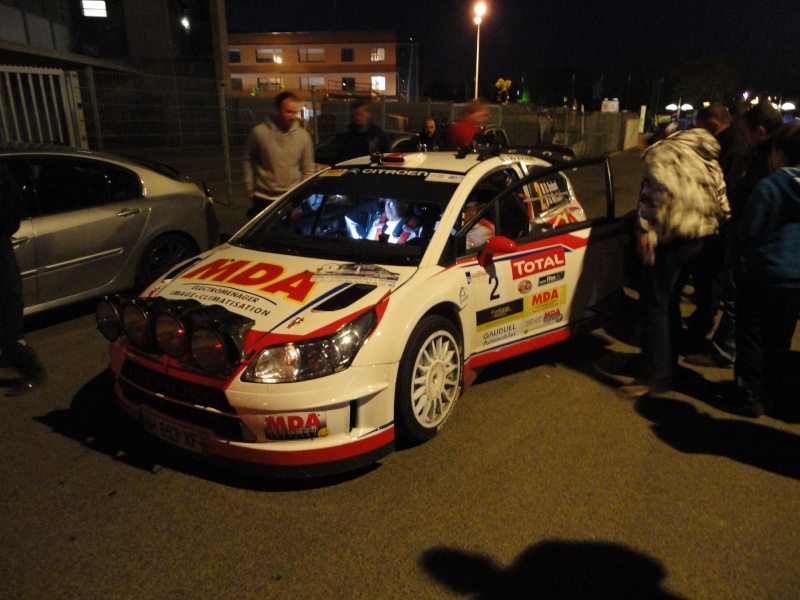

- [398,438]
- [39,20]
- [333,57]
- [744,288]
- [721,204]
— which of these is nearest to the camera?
[398,438]

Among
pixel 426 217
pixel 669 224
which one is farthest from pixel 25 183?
pixel 669 224

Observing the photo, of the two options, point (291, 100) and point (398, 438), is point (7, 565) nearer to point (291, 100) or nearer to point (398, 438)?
point (398, 438)

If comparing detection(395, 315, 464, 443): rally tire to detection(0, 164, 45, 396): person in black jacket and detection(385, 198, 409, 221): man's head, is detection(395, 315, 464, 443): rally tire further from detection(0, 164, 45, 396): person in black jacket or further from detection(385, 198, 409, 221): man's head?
detection(0, 164, 45, 396): person in black jacket

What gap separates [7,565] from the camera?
2.72 m

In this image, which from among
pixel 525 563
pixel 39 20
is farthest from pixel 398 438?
pixel 39 20

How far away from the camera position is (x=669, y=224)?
4137 millimetres

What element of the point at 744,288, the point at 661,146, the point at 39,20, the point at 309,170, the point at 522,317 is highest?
the point at 39,20

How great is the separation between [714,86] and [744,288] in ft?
222

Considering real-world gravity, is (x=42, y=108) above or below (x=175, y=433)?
above

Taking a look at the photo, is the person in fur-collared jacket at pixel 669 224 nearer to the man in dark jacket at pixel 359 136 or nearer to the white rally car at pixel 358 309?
the white rally car at pixel 358 309

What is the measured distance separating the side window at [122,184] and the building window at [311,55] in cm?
7194

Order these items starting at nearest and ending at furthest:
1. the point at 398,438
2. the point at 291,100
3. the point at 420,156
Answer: the point at 398,438, the point at 420,156, the point at 291,100

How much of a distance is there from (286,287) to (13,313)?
7.10 feet

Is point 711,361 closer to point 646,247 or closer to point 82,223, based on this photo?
point 646,247
